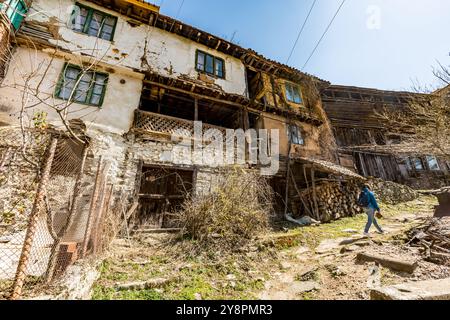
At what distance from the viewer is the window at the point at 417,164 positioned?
1492cm

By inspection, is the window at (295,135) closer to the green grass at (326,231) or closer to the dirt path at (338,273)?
the green grass at (326,231)

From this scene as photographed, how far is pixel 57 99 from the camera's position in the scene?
730 centimetres

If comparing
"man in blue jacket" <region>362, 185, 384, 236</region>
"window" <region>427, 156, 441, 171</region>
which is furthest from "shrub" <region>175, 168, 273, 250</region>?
"window" <region>427, 156, 441, 171</region>

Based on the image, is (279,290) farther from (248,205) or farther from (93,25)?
(93,25)

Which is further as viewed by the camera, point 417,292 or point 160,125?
point 160,125

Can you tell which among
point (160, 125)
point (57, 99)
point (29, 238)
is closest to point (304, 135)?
point (160, 125)

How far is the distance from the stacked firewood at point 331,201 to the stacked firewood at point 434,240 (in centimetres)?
374

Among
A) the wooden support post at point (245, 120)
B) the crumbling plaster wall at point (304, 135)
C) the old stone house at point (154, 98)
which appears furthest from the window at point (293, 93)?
the wooden support post at point (245, 120)

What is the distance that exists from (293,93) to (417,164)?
1099cm

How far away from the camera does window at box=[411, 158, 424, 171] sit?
14918 mm

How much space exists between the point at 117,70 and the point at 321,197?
1045 cm

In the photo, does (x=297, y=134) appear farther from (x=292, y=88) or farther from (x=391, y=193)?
(x=391, y=193)
